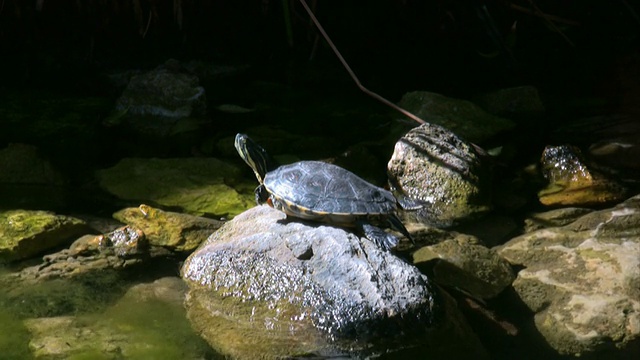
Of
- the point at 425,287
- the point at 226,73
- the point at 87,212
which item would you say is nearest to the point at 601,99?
the point at 226,73

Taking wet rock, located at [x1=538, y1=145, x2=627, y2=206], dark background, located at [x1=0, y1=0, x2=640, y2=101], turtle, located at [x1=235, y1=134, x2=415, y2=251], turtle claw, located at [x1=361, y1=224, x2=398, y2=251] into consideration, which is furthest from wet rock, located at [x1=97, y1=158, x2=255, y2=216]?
dark background, located at [x1=0, y1=0, x2=640, y2=101]

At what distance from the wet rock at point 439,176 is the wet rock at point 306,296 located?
1025 millimetres

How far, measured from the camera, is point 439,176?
393 cm

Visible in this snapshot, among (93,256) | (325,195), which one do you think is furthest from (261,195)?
(93,256)

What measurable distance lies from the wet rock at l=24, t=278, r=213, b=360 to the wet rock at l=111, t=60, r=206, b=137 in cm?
223

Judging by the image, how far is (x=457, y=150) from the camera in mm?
4035

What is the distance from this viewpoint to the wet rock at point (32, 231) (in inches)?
129

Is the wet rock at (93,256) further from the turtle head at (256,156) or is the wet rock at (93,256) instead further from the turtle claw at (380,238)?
the turtle claw at (380,238)

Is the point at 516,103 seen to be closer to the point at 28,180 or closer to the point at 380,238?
the point at 380,238

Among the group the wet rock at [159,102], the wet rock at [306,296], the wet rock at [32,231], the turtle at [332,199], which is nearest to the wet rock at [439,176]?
the turtle at [332,199]

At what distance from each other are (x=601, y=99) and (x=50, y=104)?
4.08 m

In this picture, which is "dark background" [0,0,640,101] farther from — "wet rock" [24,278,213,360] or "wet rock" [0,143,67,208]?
"wet rock" [24,278,213,360]

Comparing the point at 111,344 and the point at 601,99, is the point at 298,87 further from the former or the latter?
the point at 111,344

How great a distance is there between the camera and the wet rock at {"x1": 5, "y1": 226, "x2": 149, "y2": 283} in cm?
316
